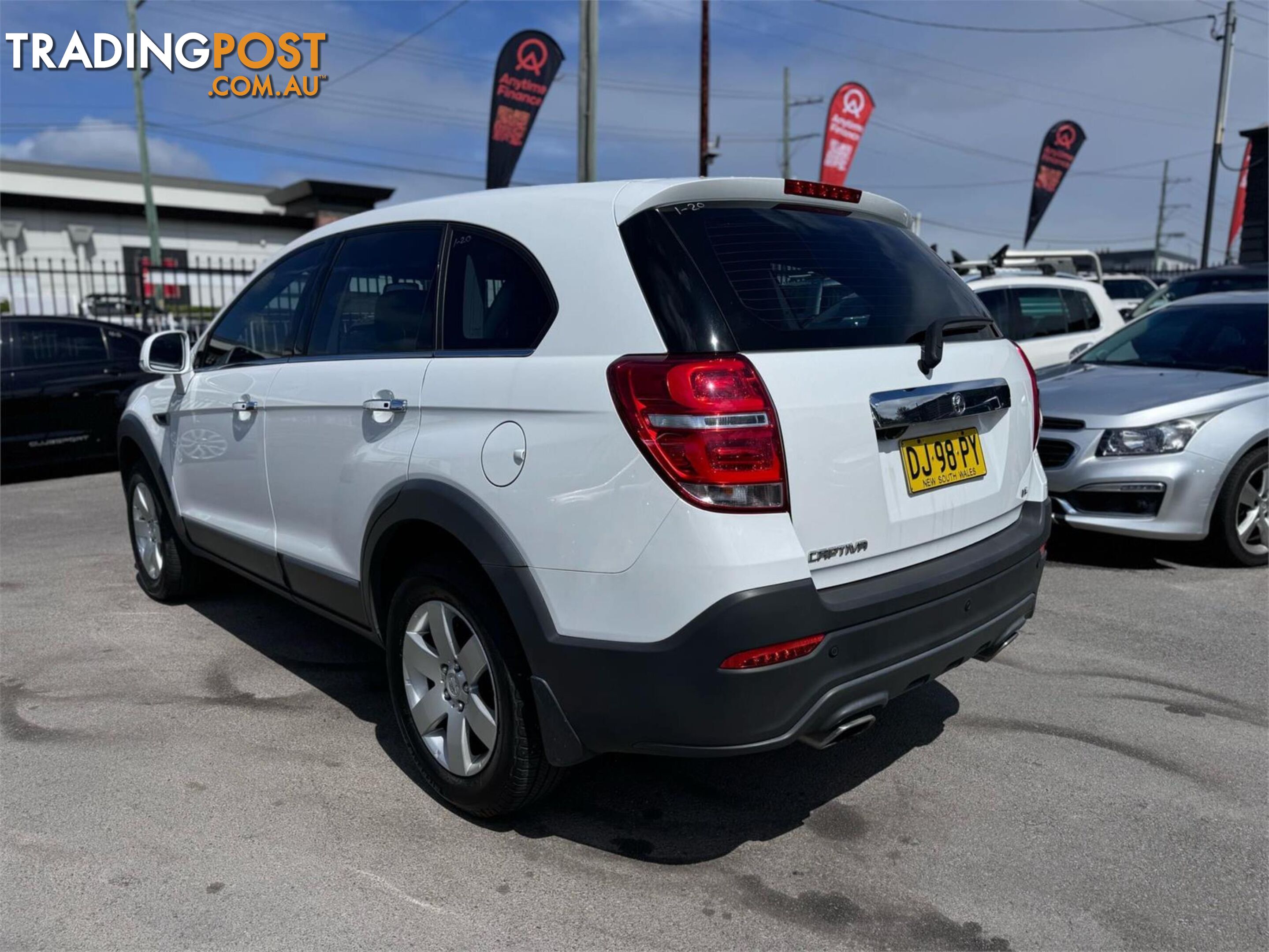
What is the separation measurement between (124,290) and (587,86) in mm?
25643

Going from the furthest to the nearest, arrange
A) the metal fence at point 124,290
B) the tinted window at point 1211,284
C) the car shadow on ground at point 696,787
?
the metal fence at point 124,290 → the tinted window at point 1211,284 → the car shadow on ground at point 696,787

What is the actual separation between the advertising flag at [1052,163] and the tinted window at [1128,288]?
3.86 meters

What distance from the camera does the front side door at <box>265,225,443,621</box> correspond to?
3.05 meters

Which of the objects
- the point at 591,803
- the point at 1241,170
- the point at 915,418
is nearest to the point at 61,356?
the point at 591,803

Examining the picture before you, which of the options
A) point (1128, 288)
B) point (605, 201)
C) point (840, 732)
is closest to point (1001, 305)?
point (605, 201)

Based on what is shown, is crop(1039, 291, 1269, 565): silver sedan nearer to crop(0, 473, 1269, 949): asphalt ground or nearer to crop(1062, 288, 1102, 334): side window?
crop(0, 473, 1269, 949): asphalt ground

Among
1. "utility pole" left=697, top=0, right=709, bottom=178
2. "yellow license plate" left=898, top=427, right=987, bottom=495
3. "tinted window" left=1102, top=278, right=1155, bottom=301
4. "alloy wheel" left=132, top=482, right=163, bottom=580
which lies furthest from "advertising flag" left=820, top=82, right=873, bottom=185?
"yellow license plate" left=898, top=427, right=987, bottom=495

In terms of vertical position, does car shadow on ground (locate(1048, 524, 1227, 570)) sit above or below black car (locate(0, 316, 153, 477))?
below

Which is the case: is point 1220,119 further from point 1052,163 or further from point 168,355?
point 168,355

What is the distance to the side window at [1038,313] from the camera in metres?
9.17

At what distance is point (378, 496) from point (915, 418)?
1624 mm

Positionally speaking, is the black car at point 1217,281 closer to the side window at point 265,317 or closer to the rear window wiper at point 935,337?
the rear window wiper at point 935,337

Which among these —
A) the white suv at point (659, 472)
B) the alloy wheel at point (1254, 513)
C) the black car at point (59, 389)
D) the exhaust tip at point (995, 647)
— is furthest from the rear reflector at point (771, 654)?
the black car at point (59, 389)

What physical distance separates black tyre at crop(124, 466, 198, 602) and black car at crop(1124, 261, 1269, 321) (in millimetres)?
8263
